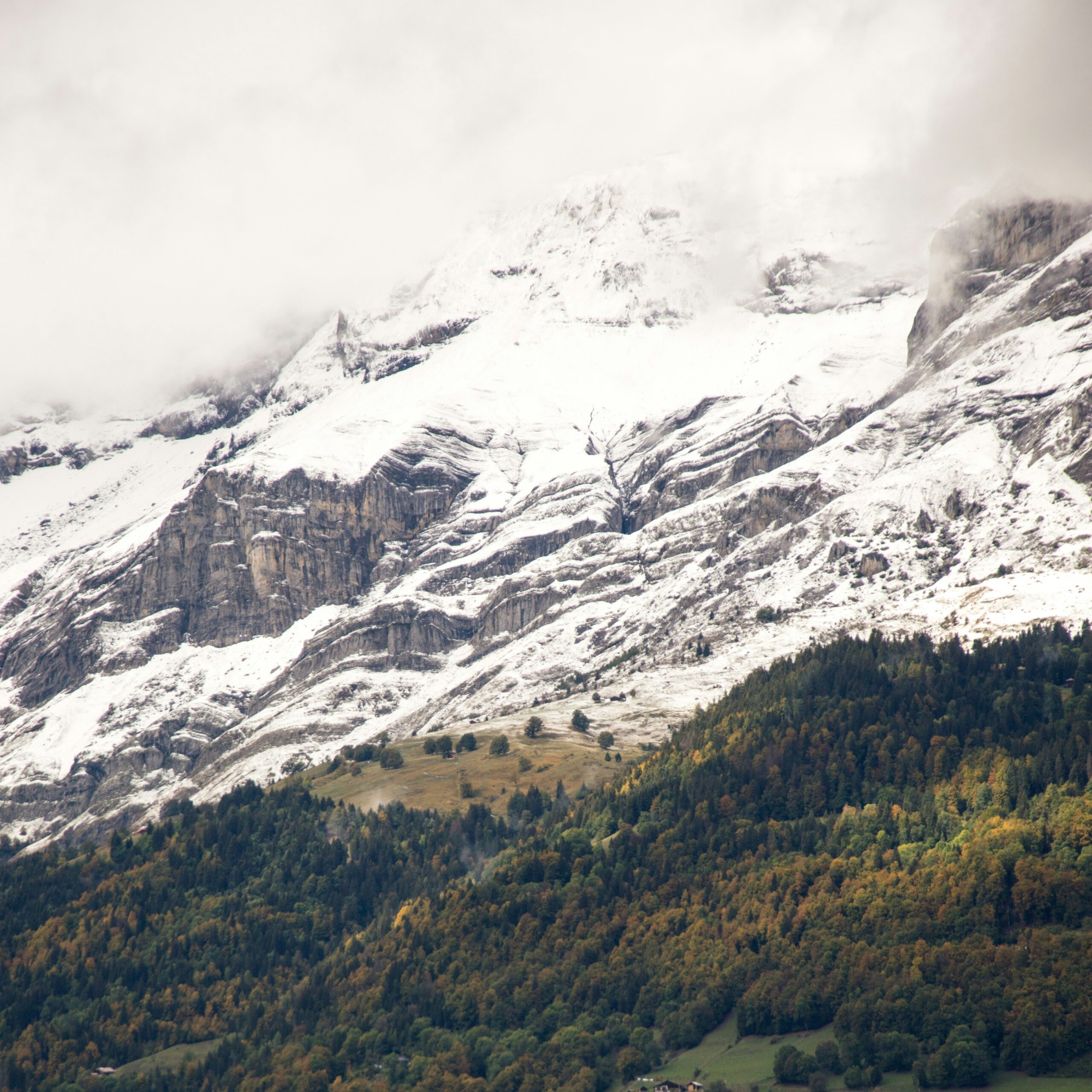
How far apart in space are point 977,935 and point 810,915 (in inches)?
1075

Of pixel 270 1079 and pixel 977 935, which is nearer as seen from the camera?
pixel 977 935

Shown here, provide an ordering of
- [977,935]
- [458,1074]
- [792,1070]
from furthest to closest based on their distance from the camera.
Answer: [458,1074]
[977,935]
[792,1070]

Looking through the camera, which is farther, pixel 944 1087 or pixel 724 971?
pixel 724 971

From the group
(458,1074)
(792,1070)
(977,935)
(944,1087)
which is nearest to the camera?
(944,1087)

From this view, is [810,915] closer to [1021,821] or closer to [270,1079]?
[1021,821]

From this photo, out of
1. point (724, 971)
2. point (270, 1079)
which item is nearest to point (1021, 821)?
point (724, 971)

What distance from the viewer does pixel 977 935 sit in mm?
177375

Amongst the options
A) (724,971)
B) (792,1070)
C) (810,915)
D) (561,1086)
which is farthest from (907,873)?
(561,1086)

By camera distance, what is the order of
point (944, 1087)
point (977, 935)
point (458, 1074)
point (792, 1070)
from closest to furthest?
1. point (944, 1087)
2. point (792, 1070)
3. point (977, 935)
4. point (458, 1074)

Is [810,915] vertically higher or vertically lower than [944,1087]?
higher

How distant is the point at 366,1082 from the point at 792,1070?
189ft

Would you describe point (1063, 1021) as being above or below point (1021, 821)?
below

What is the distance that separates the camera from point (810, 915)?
7854 inches

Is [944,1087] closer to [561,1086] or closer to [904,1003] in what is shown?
[904,1003]
